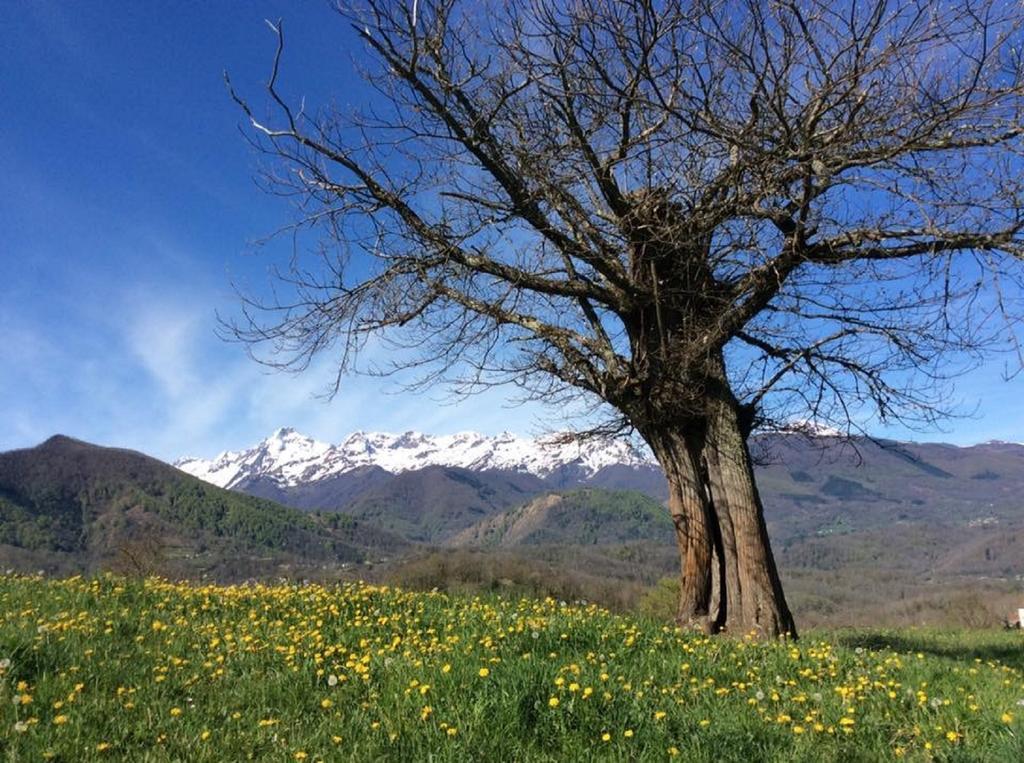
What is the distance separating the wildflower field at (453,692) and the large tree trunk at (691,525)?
247 cm

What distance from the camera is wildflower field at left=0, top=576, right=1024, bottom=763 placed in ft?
13.8

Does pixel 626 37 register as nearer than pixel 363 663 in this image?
No

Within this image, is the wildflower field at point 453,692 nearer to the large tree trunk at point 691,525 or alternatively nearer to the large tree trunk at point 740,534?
the large tree trunk at point 740,534

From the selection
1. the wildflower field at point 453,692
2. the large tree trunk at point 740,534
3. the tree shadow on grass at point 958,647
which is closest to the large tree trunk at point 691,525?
the large tree trunk at point 740,534

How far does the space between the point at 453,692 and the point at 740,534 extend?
599cm

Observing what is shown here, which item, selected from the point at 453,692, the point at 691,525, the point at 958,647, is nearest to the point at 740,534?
the point at 691,525

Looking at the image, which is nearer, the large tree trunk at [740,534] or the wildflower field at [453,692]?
the wildflower field at [453,692]

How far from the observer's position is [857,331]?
987 centimetres

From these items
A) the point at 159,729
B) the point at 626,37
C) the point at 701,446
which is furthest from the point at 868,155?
the point at 159,729

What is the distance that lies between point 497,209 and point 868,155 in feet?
12.8

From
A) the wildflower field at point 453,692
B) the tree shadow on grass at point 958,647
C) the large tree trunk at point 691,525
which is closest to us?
the wildflower field at point 453,692

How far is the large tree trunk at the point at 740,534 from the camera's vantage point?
31.2ft

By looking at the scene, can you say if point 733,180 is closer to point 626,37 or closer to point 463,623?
point 626,37

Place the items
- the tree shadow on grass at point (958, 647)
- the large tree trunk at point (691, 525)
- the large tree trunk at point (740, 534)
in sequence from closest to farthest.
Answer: the large tree trunk at point (740, 534) → the large tree trunk at point (691, 525) → the tree shadow on grass at point (958, 647)
